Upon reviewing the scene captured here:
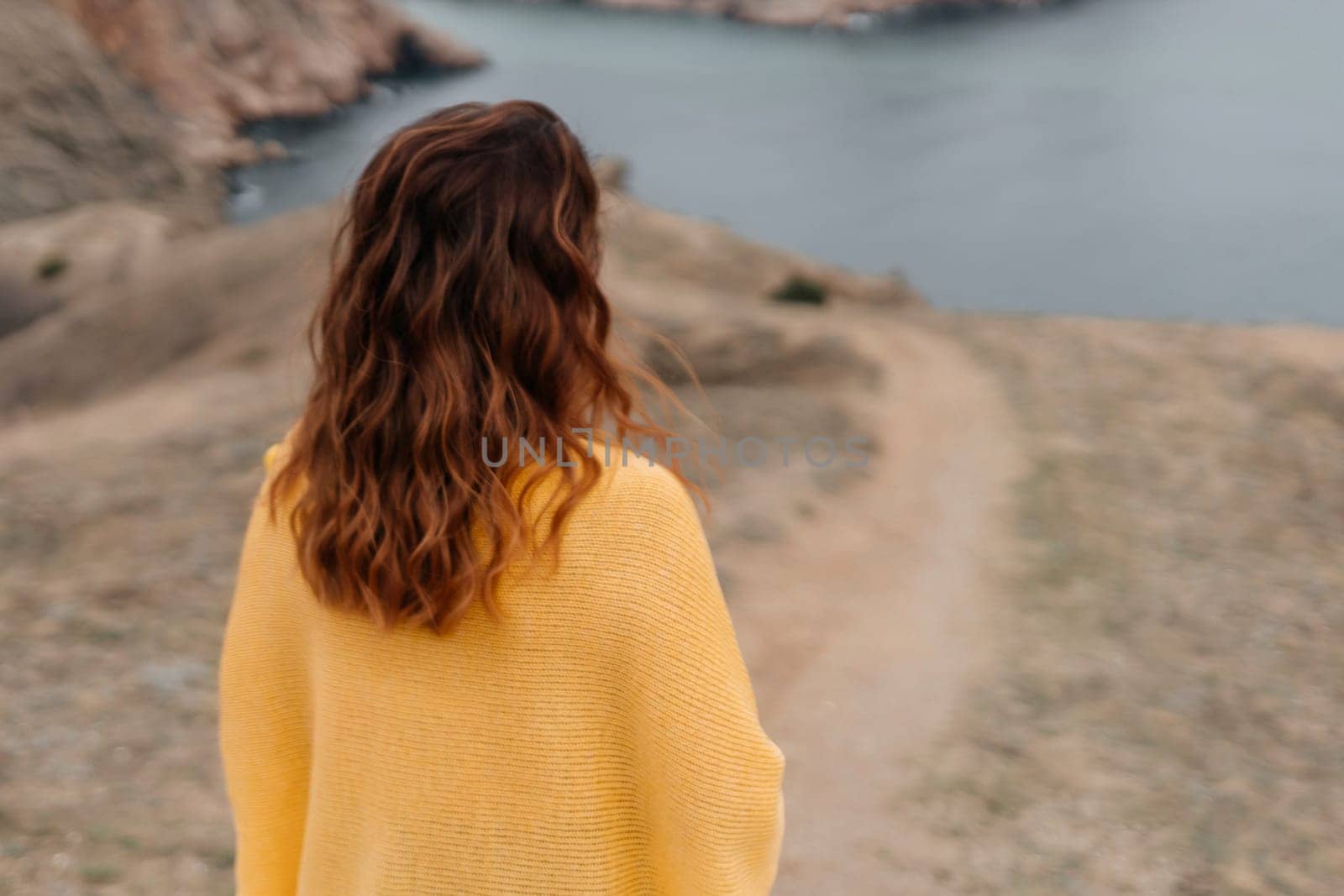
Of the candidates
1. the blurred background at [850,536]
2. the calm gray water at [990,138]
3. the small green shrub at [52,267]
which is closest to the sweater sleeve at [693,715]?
the blurred background at [850,536]

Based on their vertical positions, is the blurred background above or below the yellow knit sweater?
below

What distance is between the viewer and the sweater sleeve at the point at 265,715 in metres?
1.82

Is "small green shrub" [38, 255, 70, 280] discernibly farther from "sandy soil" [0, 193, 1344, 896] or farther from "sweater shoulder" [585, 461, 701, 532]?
"sweater shoulder" [585, 461, 701, 532]

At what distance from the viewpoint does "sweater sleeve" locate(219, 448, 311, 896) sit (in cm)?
182

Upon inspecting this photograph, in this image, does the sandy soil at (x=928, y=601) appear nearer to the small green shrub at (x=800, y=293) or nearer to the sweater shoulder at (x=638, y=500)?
the sweater shoulder at (x=638, y=500)

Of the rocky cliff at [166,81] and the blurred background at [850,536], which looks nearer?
the blurred background at [850,536]

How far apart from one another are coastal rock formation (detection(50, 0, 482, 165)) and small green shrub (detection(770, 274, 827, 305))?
3040cm

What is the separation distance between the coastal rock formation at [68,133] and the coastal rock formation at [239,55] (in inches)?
206

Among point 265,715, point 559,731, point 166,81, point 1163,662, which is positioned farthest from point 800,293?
point 166,81

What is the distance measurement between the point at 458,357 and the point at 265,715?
87 centimetres

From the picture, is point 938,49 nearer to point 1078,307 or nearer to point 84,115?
point 1078,307

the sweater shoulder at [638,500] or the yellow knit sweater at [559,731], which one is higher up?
the sweater shoulder at [638,500]

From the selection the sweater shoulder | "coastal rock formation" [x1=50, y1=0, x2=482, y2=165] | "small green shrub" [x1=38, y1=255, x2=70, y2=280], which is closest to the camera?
the sweater shoulder

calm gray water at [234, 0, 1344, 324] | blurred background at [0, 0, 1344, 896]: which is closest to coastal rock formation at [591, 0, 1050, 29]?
calm gray water at [234, 0, 1344, 324]
